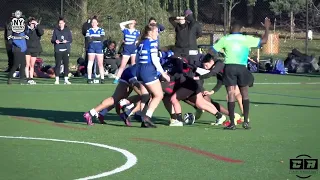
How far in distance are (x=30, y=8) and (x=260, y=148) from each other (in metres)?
37.1

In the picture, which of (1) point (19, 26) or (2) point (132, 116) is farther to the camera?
(1) point (19, 26)

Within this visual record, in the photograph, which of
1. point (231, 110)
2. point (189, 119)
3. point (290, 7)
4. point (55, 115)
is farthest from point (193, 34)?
point (290, 7)

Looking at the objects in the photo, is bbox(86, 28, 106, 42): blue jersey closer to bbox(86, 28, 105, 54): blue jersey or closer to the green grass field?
bbox(86, 28, 105, 54): blue jersey

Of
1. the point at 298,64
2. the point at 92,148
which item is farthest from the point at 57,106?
the point at 298,64

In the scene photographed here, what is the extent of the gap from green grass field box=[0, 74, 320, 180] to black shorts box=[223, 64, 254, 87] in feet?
2.57

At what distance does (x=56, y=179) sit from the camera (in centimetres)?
938

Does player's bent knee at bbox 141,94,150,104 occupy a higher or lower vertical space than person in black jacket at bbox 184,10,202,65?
lower

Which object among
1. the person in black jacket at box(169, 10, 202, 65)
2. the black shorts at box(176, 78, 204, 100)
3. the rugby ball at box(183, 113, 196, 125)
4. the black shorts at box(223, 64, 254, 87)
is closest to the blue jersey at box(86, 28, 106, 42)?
the person in black jacket at box(169, 10, 202, 65)

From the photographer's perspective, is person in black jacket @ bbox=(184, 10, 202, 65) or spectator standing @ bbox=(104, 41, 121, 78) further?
spectator standing @ bbox=(104, 41, 121, 78)

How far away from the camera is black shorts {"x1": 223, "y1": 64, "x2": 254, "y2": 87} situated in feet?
45.9

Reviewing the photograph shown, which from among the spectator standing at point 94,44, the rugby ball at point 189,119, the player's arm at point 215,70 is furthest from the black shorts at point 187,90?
the spectator standing at point 94,44

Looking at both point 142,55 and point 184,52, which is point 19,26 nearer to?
point 184,52

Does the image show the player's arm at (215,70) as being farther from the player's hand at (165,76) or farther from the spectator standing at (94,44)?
the spectator standing at (94,44)

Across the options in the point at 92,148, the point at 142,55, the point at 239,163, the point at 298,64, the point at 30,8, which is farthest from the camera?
the point at 30,8
